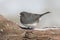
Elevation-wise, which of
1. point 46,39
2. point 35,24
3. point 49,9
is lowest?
point 46,39

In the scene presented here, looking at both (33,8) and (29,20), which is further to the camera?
(33,8)

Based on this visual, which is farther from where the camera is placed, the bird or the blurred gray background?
the blurred gray background

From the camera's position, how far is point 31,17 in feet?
4.91

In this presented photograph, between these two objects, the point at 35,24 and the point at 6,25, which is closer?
the point at 6,25

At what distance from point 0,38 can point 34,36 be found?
0.92ft

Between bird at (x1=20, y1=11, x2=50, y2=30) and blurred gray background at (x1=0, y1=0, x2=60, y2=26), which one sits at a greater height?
blurred gray background at (x1=0, y1=0, x2=60, y2=26)

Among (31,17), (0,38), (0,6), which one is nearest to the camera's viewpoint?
(0,38)

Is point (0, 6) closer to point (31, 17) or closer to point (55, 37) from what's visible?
point (31, 17)

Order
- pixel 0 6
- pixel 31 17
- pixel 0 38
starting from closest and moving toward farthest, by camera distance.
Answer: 1. pixel 0 38
2. pixel 31 17
3. pixel 0 6

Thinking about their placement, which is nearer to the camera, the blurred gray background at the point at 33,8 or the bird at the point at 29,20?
the bird at the point at 29,20

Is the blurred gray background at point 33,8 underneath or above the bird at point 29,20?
above

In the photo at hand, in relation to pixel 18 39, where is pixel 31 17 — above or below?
above

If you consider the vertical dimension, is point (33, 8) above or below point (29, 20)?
above

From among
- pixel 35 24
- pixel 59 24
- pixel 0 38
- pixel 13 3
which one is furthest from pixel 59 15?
pixel 0 38
